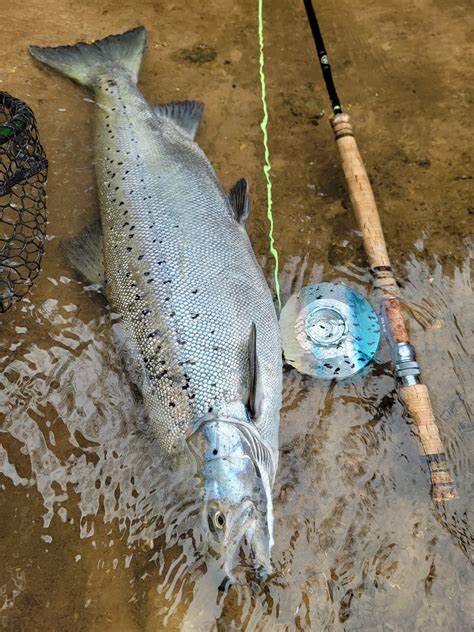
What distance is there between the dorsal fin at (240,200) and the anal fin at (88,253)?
72cm

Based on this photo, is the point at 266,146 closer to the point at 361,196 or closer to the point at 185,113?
the point at 185,113

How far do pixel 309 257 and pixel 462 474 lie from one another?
131 cm

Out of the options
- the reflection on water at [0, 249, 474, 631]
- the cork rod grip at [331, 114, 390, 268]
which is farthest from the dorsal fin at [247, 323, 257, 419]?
the cork rod grip at [331, 114, 390, 268]

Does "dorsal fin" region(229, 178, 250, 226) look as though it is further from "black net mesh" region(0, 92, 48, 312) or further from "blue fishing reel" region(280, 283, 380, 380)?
"black net mesh" region(0, 92, 48, 312)

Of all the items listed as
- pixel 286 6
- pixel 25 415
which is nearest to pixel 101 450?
pixel 25 415

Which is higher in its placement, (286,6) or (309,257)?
(286,6)

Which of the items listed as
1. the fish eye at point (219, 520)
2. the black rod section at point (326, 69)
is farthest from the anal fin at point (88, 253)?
the black rod section at point (326, 69)

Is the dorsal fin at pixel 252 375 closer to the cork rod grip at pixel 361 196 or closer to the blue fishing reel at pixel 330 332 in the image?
the blue fishing reel at pixel 330 332

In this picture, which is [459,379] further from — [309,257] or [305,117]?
[305,117]

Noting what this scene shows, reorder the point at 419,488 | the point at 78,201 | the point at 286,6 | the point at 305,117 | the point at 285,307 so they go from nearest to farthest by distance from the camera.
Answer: the point at 419,488 < the point at 285,307 < the point at 78,201 < the point at 305,117 < the point at 286,6

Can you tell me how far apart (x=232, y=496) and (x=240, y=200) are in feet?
4.98

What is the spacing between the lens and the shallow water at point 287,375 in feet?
7.38

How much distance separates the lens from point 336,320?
265 cm

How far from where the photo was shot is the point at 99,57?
10.5ft
